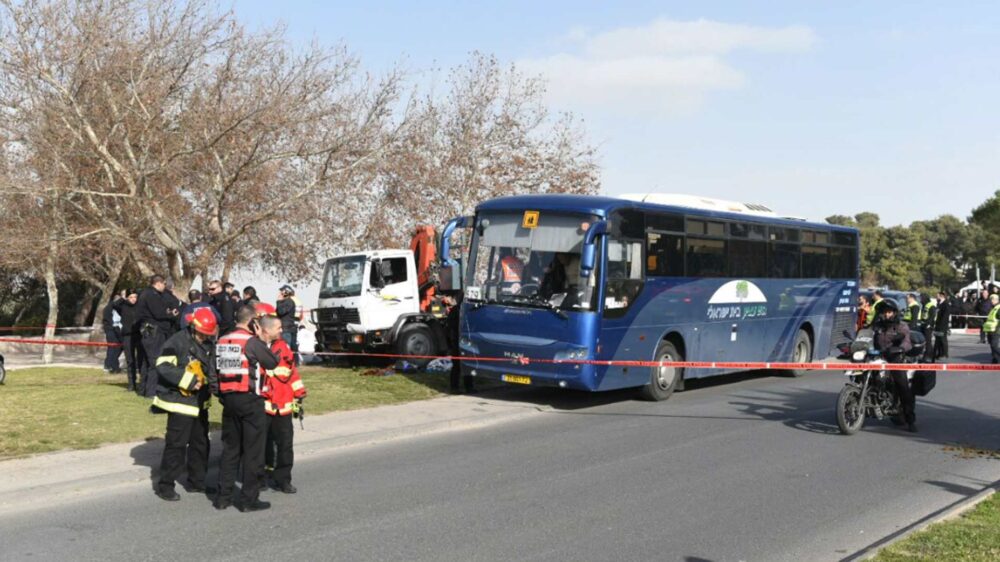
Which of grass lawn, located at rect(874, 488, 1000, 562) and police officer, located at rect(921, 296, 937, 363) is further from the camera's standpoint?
police officer, located at rect(921, 296, 937, 363)

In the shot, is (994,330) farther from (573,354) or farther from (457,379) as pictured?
(457,379)

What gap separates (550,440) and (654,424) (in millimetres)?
1974

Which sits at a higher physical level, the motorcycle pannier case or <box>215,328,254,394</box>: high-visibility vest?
<box>215,328,254,394</box>: high-visibility vest

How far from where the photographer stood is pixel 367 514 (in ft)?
25.7

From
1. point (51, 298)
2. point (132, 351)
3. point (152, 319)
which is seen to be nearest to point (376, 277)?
point (132, 351)

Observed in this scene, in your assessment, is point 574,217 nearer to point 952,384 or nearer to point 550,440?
point 550,440

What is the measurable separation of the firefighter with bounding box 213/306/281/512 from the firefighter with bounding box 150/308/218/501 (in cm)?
47

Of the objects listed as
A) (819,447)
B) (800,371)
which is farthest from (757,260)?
(819,447)

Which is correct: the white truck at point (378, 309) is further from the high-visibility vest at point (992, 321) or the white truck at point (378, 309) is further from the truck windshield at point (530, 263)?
the high-visibility vest at point (992, 321)

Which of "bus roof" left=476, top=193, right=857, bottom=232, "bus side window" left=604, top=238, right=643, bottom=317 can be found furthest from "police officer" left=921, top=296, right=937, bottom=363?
"bus side window" left=604, top=238, right=643, bottom=317

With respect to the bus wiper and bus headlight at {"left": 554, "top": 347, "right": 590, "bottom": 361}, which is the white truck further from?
bus headlight at {"left": 554, "top": 347, "right": 590, "bottom": 361}

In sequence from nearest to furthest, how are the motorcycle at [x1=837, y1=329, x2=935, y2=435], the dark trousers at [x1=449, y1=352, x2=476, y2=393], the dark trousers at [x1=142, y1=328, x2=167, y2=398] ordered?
the motorcycle at [x1=837, y1=329, x2=935, y2=435]
the dark trousers at [x1=142, y1=328, x2=167, y2=398]
the dark trousers at [x1=449, y1=352, x2=476, y2=393]

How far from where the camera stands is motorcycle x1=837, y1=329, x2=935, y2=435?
12.2 meters

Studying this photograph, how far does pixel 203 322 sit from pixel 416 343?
11.5 m
